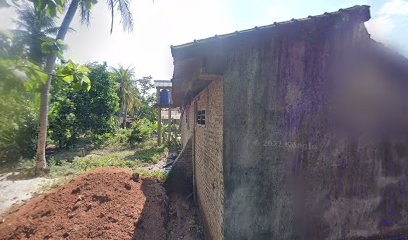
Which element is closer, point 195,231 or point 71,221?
point 71,221

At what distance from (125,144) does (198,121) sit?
572 inches

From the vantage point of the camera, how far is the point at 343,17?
3.68m

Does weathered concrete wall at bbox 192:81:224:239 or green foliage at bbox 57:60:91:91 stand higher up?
green foliage at bbox 57:60:91:91

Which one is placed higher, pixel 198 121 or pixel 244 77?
pixel 244 77

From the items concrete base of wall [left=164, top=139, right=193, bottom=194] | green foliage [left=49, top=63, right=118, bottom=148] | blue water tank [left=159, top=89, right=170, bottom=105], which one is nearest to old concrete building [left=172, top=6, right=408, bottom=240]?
concrete base of wall [left=164, top=139, right=193, bottom=194]

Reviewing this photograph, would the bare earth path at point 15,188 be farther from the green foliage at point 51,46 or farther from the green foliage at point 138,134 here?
the green foliage at point 51,46

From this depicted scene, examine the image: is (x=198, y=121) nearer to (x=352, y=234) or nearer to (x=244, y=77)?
(x=244, y=77)

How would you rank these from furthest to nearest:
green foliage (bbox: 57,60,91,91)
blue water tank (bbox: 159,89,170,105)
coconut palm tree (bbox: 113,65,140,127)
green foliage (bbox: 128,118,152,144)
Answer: coconut palm tree (bbox: 113,65,140,127) < green foliage (bbox: 128,118,152,144) < blue water tank (bbox: 159,89,170,105) < green foliage (bbox: 57,60,91,91)

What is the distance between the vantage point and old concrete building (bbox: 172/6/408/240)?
375cm

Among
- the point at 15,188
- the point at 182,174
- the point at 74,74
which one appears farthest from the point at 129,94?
the point at 74,74

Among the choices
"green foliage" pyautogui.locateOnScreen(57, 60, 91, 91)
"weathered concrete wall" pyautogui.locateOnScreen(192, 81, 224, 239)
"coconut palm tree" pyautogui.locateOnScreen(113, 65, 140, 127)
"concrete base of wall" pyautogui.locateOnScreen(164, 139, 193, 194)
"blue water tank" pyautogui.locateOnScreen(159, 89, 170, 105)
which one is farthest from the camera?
"coconut palm tree" pyautogui.locateOnScreen(113, 65, 140, 127)

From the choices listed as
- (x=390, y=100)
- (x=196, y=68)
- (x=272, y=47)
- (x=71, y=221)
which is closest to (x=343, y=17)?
(x=272, y=47)

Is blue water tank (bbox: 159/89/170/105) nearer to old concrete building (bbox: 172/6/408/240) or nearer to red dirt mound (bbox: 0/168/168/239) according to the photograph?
red dirt mound (bbox: 0/168/168/239)

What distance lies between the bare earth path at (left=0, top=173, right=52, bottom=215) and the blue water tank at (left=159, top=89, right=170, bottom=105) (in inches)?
371
